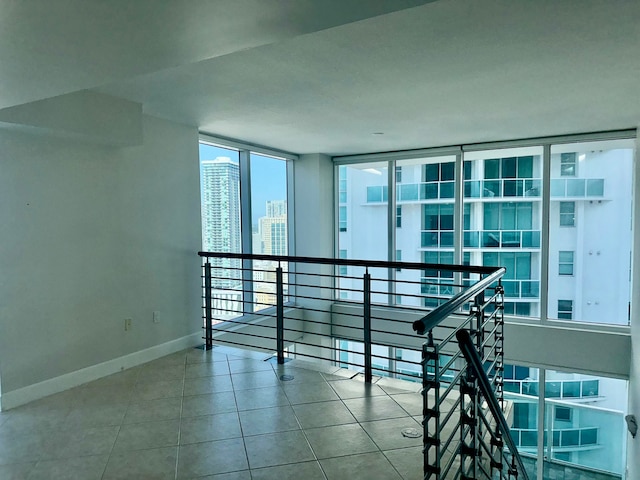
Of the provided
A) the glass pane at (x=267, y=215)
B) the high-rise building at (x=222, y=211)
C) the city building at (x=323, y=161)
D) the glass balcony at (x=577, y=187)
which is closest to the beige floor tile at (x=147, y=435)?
the city building at (x=323, y=161)

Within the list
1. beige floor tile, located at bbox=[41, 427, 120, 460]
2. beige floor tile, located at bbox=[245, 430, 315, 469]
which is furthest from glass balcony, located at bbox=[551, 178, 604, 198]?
beige floor tile, located at bbox=[41, 427, 120, 460]

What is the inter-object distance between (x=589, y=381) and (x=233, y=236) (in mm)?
4992

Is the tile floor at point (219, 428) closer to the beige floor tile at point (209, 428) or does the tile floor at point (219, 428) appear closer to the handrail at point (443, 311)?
the beige floor tile at point (209, 428)

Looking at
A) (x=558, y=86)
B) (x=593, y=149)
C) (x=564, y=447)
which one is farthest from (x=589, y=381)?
(x=558, y=86)

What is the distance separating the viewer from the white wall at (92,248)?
3.04 m

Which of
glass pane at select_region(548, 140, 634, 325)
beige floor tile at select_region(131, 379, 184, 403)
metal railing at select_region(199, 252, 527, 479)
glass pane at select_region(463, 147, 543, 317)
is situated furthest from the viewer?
glass pane at select_region(463, 147, 543, 317)

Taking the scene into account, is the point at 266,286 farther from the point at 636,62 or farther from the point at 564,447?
the point at 564,447

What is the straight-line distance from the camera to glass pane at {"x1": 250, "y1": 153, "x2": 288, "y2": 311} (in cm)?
579

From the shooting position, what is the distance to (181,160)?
438 cm

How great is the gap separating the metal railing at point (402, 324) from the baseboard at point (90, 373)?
326 millimetres

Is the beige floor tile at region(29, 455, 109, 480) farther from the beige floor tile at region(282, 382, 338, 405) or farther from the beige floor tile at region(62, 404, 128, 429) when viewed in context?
the beige floor tile at region(282, 382, 338, 405)

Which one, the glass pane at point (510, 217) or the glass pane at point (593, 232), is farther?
the glass pane at point (510, 217)

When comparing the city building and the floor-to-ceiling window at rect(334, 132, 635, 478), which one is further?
the floor-to-ceiling window at rect(334, 132, 635, 478)

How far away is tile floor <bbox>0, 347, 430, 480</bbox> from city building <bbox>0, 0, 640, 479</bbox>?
96mm
